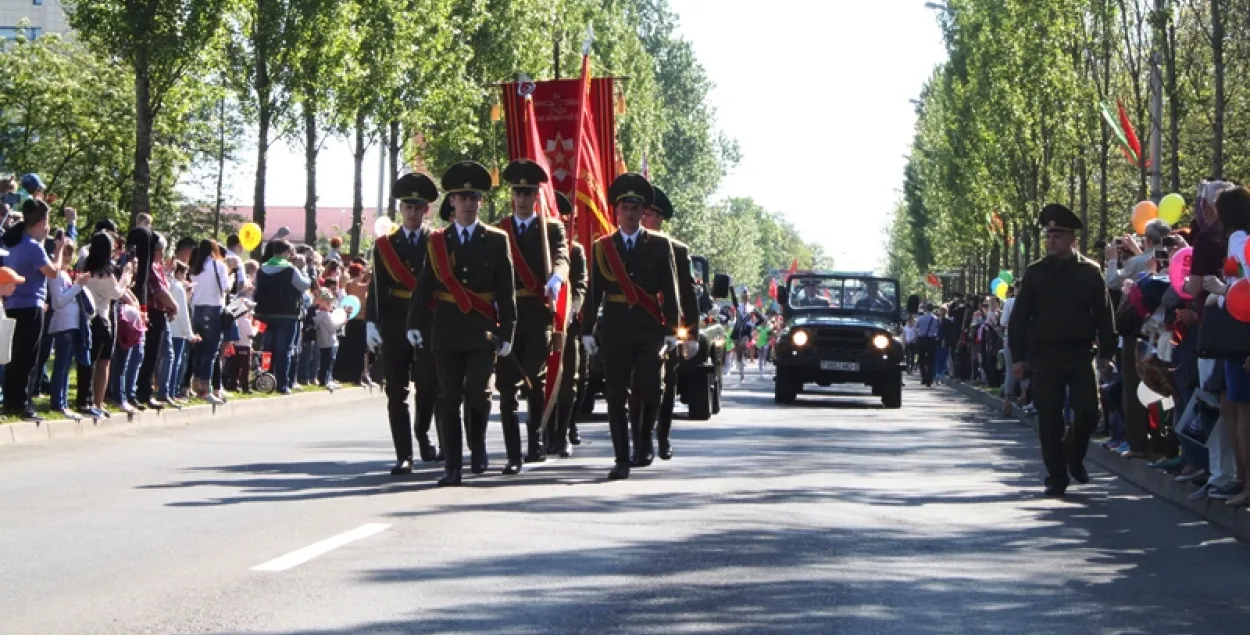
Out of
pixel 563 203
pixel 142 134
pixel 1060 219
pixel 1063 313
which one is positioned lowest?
pixel 1063 313

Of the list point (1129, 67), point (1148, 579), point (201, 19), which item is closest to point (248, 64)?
point (201, 19)

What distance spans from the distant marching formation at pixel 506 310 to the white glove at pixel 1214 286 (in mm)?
3967

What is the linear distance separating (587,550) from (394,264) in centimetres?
499

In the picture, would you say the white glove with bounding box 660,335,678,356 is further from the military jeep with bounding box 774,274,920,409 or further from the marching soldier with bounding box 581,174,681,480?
the military jeep with bounding box 774,274,920,409

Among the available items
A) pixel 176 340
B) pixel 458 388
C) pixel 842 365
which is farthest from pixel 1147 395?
pixel 842 365

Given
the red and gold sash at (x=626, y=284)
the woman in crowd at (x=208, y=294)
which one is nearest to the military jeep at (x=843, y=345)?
the woman in crowd at (x=208, y=294)

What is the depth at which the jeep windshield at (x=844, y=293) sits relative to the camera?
107 feet

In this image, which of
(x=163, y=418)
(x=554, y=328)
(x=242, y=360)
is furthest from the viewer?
(x=242, y=360)

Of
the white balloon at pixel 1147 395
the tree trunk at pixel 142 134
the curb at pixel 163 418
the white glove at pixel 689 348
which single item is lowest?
the curb at pixel 163 418

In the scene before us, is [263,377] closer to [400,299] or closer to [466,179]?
[400,299]

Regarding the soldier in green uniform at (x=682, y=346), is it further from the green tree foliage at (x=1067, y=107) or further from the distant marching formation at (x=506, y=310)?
the green tree foliage at (x=1067, y=107)

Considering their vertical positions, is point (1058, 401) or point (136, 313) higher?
point (136, 313)

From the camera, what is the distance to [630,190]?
15.1 metres

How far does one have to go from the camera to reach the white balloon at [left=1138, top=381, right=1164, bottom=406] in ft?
51.7
